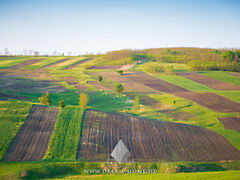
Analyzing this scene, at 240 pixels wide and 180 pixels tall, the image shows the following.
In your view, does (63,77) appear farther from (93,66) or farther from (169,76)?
(169,76)

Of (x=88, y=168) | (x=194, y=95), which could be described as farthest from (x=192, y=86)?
(x=88, y=168)

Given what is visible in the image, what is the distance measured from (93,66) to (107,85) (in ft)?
136

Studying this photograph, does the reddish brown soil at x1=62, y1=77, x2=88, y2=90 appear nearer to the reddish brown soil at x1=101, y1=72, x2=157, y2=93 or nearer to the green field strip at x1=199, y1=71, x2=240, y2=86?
the reddish brown soil at x1=101, y1=72, x2=157, y2=93

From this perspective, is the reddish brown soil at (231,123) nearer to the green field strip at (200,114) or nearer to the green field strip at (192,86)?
the green field strip at (200,114)

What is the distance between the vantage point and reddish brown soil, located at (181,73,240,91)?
7469 centimetres

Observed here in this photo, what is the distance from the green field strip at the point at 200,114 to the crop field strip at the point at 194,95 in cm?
324

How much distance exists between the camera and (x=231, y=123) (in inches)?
1740

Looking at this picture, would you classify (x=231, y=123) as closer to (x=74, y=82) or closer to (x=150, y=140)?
(x=150, y=140)

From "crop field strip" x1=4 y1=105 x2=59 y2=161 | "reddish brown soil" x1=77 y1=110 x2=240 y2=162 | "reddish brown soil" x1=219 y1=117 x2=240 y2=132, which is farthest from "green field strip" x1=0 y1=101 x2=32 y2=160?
"reddish brown soil" x1=219 y1=117 x2=240 y2=132

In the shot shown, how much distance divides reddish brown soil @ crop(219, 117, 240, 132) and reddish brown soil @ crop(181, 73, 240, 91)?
29588 millimetres

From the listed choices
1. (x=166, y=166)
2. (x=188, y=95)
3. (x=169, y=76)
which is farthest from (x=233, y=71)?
(x=166, y=166)

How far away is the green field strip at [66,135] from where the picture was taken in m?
26.4

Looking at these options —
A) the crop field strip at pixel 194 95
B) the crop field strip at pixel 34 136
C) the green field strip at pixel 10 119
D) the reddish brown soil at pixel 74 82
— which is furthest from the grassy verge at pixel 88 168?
the reddish brown soil at pixel 74 82

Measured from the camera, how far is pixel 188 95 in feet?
211
